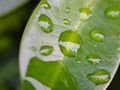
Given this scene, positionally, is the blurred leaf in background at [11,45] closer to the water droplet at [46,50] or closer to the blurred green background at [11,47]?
the blurred green background at [11,47]

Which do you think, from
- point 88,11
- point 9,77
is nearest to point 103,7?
point 88,11

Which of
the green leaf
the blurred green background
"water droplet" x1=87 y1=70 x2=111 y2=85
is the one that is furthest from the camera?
the blurred green background

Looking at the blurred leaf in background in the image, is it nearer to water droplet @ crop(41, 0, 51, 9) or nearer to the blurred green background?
the blurred green background

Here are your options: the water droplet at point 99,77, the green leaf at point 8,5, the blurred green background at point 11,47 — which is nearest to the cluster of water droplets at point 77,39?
the water droplet at point 99,77

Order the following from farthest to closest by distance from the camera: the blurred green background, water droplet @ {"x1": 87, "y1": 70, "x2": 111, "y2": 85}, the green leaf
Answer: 1. the blurred green background
2. the green leaf
3. water droplet @ {"x1": 87, "y1": 70, "x2": 111, "y2": 85}

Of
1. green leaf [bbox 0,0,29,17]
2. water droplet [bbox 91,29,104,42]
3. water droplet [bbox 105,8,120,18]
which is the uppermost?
green leaf [bbox 0,0,29,17]

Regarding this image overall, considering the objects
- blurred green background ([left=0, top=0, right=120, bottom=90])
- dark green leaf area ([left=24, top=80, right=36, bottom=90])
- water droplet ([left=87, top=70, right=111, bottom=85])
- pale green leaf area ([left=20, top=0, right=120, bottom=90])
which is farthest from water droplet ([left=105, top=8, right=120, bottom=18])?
blurred green background ([left=0, top=0, right=120, bottom=90])

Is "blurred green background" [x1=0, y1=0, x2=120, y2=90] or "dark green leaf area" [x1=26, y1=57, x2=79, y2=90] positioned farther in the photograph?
"blurred green background" [x1=0, y1=0, x2=120, y2=90]
